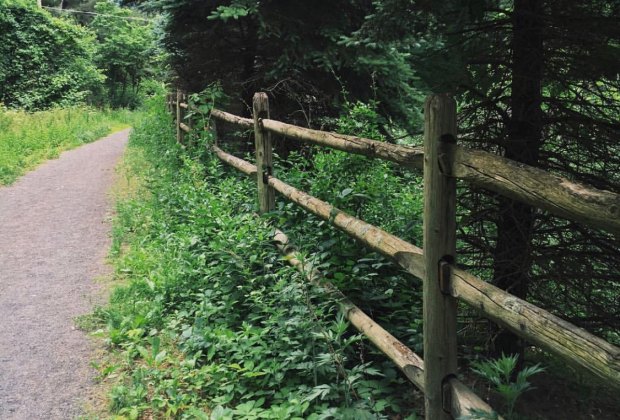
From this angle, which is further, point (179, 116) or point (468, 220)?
point (179, 116)

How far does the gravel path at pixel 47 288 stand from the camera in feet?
11.6

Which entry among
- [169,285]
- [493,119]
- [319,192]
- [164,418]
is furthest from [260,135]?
[164,418]

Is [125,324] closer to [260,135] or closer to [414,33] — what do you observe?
[260,135]

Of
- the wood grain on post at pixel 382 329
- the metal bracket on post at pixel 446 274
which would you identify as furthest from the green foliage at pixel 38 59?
the metal bracket on post at pixel 446 274

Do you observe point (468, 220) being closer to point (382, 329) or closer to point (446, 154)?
point (382, 329)

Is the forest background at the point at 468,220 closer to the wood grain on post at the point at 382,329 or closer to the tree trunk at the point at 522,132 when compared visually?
the tree trunk at the point at 522,132

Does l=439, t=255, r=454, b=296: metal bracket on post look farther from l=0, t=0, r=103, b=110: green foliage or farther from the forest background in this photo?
l=0, t=0, r=103, b=110: green foliage

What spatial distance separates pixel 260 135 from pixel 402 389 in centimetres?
287

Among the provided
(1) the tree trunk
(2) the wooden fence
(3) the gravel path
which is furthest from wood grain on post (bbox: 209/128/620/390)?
(3) the gravel path

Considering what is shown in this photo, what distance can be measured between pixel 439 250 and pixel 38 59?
79.0 ft

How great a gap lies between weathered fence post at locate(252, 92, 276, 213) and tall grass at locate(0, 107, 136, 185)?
24.7 ft

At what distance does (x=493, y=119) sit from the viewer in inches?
128

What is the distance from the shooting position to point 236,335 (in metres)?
3.52

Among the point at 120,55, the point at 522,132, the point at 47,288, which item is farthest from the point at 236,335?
the point at 120,55
